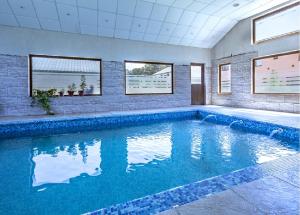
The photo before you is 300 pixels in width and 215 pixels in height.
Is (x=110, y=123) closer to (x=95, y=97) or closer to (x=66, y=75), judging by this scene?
(x=95, y=97)

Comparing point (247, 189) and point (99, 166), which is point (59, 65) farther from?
point (247, 189)

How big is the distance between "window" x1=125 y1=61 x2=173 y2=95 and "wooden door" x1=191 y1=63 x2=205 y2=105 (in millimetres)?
1073

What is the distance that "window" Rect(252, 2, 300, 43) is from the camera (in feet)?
18.6

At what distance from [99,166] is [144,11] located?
479cm

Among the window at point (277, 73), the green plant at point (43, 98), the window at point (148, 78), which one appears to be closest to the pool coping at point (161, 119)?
the green plant at point (43, 98)

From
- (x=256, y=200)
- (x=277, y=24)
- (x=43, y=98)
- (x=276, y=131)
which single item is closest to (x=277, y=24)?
(x=277, y=24)

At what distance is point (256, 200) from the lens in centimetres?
146

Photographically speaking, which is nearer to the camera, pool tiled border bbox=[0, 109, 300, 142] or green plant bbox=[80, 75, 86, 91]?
pool tiled border bbox=[0, 109, 300, 142]

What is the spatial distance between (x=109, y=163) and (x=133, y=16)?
4715 mm

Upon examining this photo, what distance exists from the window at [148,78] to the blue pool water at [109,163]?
3152 mm

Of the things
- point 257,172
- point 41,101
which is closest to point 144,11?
point 41,101

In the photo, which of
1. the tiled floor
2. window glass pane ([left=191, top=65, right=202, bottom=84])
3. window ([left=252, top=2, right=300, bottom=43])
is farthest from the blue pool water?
window glass pane ([left=191, top=65, right=202, bottom=84])

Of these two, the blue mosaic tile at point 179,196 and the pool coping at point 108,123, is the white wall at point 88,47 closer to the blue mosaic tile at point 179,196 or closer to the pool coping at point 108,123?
the pool coping at point 108,123

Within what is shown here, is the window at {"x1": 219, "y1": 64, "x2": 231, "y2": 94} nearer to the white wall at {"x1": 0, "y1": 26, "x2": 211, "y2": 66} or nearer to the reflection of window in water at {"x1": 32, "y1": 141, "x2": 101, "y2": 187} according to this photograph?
the white wall at {"x1": 0, "y1": 26, "x2": 211, "y2": 66}
